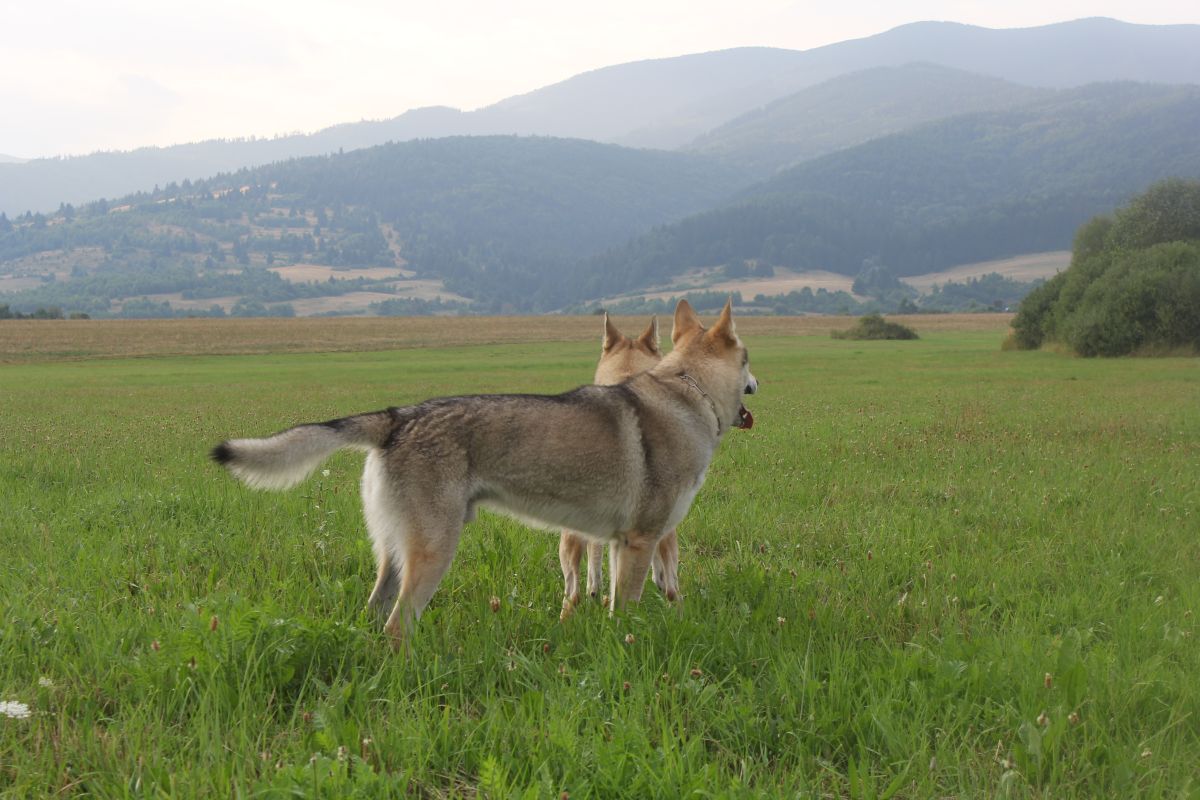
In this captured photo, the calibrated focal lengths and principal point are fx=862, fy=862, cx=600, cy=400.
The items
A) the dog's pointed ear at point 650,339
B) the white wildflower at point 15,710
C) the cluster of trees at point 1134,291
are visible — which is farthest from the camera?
the cluster of trees at point 1134,291

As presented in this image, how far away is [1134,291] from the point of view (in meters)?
50.1

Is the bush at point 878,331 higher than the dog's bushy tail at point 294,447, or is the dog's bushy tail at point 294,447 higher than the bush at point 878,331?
the dog's bushy tail at point 294,447

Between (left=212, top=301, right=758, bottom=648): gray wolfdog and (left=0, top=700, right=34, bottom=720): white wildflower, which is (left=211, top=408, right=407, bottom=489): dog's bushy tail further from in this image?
(left=0, top=700, right=34, bottom=720): white wildflower

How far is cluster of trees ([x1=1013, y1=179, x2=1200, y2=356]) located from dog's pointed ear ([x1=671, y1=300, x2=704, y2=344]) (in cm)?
5234

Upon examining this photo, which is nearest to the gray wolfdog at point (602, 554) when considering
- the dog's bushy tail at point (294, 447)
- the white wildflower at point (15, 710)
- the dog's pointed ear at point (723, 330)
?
the dog's pointed ear at point (723, 330)

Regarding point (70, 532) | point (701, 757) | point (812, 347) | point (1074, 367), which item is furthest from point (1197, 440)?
point (812, 347)

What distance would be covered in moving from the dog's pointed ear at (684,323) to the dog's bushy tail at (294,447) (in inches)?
105

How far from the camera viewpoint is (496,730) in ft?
13.1

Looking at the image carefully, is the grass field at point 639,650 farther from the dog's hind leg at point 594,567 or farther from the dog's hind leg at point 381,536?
the dog's hind leg at point 594,567

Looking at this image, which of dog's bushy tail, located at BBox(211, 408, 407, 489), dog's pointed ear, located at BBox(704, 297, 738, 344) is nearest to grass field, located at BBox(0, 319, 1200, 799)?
dog's bushy tail, located at BBox(211, 408, 407, 489)

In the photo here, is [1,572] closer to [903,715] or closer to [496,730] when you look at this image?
[496,730]

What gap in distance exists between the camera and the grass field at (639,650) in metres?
3.76

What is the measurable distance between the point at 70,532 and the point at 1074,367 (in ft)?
143

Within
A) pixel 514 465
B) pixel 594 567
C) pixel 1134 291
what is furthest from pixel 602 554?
pixel 1134 291
